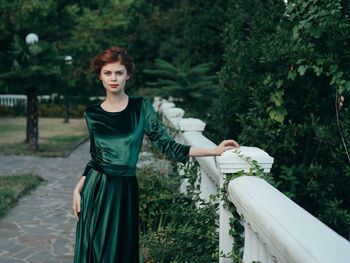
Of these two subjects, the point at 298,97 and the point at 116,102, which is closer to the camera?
the point at 116,102

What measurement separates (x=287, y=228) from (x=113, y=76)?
1.73 m

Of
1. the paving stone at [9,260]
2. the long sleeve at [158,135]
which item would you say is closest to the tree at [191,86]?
the paving stone at [9,260]

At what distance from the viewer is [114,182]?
2861mm

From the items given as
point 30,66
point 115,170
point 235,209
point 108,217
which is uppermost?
point 30,66

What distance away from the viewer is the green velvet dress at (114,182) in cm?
285

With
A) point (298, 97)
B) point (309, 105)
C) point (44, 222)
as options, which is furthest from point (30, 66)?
point (309, 105)

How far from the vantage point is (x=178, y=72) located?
8367 mm

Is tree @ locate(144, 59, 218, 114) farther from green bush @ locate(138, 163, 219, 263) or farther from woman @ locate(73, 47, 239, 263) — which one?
woman @ locate(73, 47, 239, 263)

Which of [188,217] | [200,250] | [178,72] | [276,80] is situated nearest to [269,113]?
[276,80]

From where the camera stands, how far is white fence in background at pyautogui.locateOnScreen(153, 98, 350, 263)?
133 cm

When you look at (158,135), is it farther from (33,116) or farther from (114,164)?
(33,116)

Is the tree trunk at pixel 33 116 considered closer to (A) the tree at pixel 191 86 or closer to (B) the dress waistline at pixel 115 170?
(A) the tree at pixel 191 86

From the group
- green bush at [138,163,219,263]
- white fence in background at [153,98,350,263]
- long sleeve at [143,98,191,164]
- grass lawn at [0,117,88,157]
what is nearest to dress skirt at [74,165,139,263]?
long sleeve at [143,98,191,164]

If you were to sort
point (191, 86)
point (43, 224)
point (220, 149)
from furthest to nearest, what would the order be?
point (191, 86) < point (43, 224) < point (220, 149)
